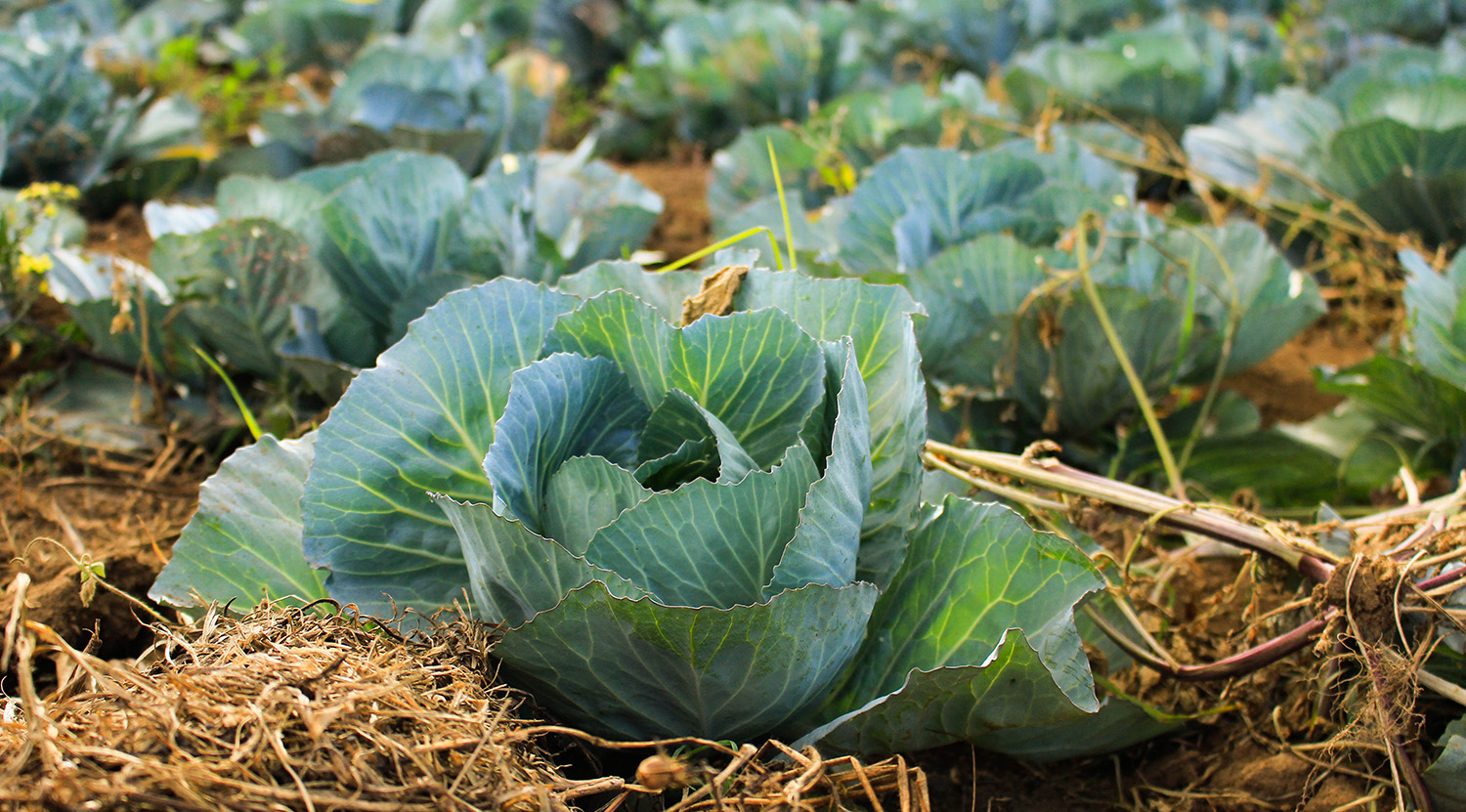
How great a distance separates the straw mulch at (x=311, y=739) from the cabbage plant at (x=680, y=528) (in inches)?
4.0

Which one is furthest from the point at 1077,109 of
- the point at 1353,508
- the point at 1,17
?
the point at 1,17

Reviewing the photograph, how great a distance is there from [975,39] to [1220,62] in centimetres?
156

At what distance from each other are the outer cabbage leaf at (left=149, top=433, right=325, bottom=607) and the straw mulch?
0.18m

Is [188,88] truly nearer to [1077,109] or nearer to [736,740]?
[1077,109]

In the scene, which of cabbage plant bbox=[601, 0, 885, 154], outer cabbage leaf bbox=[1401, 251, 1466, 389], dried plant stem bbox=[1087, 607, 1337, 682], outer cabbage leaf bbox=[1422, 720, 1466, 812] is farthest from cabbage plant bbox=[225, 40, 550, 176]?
outer cabbage leaf bbox=[1422, 720, 1466, 812]

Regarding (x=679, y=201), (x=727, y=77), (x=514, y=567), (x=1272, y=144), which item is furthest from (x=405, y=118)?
(x=1272, y=144)

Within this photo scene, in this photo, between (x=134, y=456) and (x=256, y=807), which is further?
(x=134, y=456)

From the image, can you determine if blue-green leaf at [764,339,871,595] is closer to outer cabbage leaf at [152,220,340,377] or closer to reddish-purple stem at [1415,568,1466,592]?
reddish-purple stem at [1415,568,1466,592]

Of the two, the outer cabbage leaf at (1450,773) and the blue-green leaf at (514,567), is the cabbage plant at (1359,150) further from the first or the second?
the blue-green leaf at (514,567)

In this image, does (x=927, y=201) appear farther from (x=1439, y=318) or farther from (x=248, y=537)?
(x=248, y=537)

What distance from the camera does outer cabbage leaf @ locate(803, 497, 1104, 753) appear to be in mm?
1283

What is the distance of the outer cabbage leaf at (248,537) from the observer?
Result: 4.70 feet

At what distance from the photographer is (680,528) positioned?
3.88 ft

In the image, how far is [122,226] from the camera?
3.42 meters
